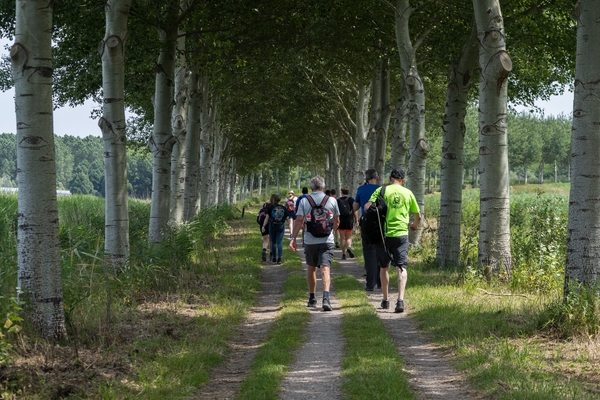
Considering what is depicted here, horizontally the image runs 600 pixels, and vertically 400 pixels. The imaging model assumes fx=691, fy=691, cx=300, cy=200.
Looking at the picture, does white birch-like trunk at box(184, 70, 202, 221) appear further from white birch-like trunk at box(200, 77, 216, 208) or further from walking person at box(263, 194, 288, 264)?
white birch-like trunk at box(200, 77, 216, 208)

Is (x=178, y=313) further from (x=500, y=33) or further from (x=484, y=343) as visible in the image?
(x=500, y=33)

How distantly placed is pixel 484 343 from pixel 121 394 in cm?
403

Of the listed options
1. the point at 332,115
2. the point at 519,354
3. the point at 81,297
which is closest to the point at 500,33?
the point at 519,354

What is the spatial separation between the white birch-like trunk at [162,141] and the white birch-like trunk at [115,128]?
304 cm

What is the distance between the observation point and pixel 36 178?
23.0 feet

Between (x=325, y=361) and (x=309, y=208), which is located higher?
(x=309, y=208)

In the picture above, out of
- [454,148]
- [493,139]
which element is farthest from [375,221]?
[454,148]

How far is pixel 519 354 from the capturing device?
7047 mm

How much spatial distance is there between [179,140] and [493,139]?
30.9 ft

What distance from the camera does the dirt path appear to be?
6309mm

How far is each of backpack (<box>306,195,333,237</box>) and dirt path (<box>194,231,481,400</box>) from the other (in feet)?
4.02

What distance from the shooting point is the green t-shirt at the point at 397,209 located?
1037cm

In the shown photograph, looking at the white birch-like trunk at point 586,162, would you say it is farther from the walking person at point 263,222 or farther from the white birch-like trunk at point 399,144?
the walking person at point 263,222

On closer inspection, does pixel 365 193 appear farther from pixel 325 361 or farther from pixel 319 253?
pixel 325 361
